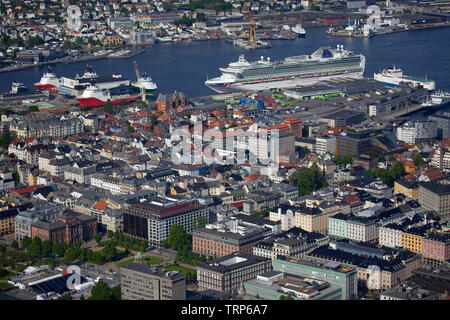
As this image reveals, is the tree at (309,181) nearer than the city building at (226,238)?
No

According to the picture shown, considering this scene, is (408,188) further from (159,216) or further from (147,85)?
(147,85)

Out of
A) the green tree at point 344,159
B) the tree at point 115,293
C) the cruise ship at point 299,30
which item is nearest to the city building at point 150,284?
the tree at point 115,293

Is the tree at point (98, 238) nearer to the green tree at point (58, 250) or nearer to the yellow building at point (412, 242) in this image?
the green tree at point (58, 250)

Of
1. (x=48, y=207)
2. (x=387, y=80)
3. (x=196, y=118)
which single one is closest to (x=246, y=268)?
(x=48, y=207)

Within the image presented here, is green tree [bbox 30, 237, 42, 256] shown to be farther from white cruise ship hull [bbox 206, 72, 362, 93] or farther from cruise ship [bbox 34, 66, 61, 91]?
cruise ship [bbox 34, 66, 61, 91]

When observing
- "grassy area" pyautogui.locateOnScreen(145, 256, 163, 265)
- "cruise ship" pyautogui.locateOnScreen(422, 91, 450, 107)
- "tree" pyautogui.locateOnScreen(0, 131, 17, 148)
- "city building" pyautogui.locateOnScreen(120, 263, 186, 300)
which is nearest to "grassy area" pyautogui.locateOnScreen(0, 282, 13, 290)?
"city building" pyautogui.locateOnScreen(120, 263, 186, 300)

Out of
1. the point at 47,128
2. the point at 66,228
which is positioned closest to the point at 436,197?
the point at 66,228
